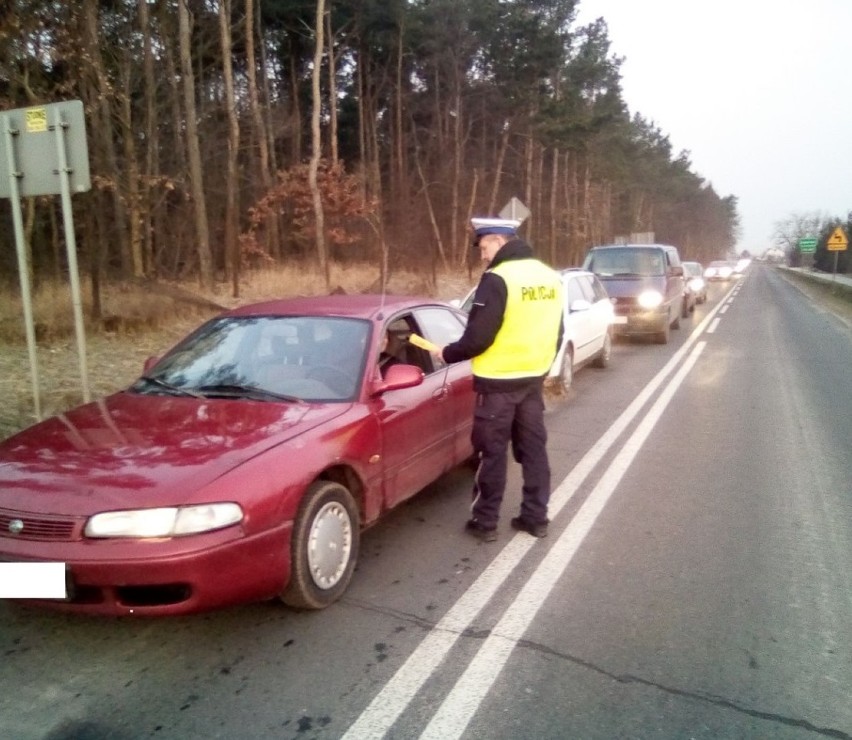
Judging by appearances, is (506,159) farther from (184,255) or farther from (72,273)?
(72,273)

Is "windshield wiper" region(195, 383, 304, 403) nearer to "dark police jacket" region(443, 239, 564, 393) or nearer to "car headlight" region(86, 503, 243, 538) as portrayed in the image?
"dark police jacket" region(443, 239, 564, 393)

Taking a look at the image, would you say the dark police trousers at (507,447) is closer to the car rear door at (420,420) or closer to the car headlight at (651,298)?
the car rear door at (420,420)

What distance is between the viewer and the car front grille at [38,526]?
323cm

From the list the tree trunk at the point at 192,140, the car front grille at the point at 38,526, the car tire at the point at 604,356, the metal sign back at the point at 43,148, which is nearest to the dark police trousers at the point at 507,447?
the car front grille at the point at 38,526

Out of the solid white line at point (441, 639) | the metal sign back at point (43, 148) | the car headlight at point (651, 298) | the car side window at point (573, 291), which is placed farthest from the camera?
the car headlight at point (651, 298)

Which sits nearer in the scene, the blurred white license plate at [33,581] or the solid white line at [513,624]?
the solid white line at [513,624]

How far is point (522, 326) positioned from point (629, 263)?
482 inches

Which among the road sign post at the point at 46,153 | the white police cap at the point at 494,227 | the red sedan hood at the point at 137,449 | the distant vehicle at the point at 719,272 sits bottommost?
the distant vehicle at the point at 719,272

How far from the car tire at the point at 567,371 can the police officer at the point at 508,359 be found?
4.94 metres

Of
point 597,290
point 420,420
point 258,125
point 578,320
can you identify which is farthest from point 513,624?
point 258,125

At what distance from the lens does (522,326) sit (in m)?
4.71

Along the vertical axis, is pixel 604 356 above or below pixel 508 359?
below

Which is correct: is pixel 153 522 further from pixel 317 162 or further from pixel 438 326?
pixel 317 162

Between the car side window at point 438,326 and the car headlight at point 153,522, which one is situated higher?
the car side window at point 438,326
